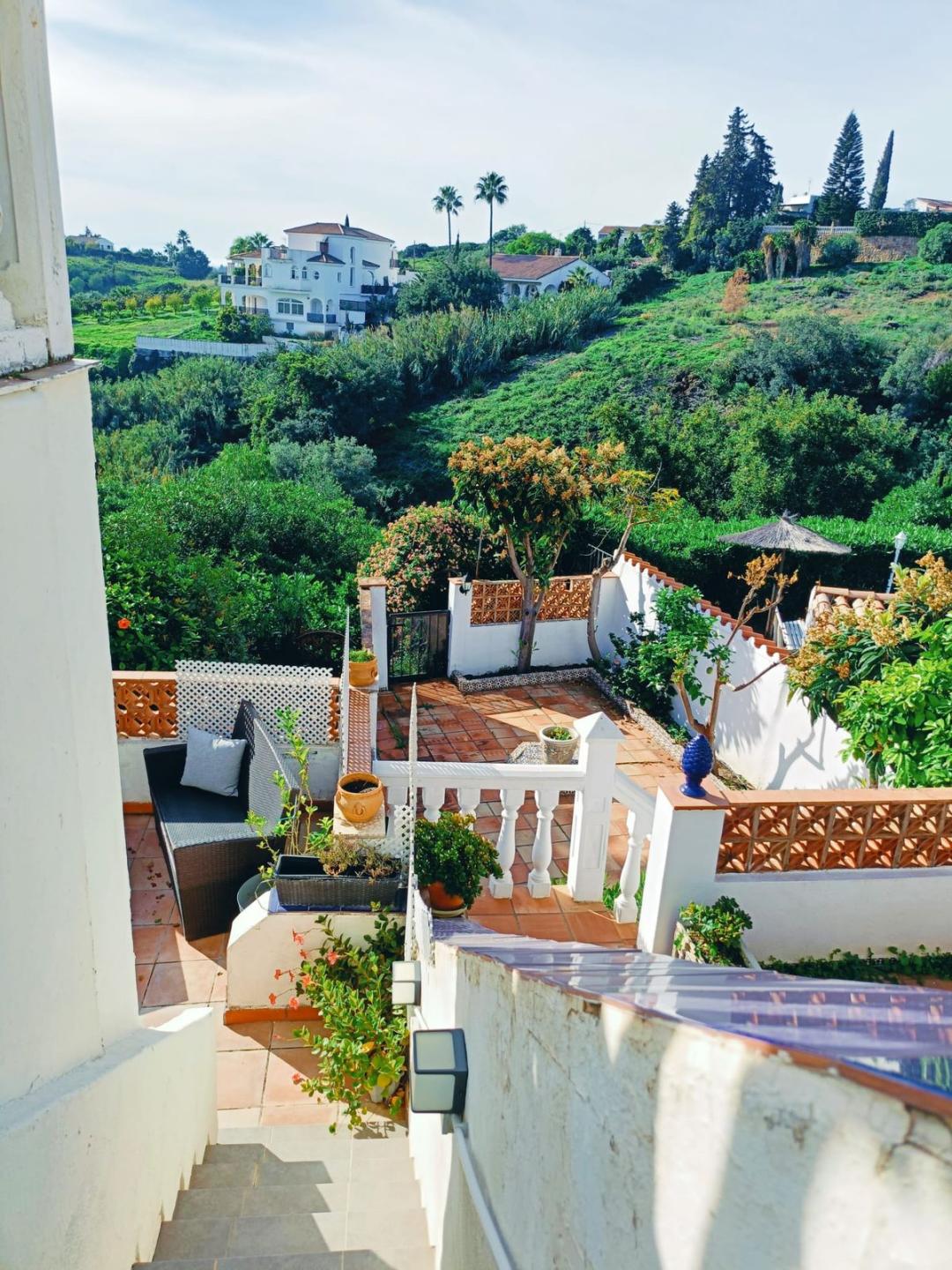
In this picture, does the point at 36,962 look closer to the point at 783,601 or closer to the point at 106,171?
the point at 106,171

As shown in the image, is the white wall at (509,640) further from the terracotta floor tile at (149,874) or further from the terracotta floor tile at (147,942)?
the terracotta floor tile at (147,942)

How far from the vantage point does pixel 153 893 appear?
5.56m

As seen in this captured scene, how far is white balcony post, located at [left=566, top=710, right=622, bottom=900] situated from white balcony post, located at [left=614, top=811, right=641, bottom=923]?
176 mm

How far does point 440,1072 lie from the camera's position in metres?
2.48

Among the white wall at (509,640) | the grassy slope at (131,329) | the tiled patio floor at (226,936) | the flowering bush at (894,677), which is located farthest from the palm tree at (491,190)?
the flowering bush at (894,677)

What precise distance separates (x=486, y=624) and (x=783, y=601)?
5.27m

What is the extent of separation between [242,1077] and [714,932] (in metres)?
2.52

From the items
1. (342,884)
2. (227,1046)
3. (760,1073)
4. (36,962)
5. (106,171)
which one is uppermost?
(106,171)

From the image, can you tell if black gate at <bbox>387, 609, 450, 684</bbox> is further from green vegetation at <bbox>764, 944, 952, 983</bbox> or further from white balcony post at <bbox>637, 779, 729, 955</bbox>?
green vegetation at <bbox>764, 944, 952, 983</bbox>

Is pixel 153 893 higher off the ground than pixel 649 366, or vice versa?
pixel 649 366

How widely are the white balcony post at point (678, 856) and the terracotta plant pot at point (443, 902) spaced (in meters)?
1.05

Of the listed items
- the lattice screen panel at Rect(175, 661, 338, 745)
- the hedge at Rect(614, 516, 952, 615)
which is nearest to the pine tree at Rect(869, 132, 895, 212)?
the hedge at Rect(614, 516, 952, 615)

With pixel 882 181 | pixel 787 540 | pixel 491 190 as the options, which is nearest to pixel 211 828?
pixel 787 540

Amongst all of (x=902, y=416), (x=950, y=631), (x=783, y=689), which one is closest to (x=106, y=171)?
(x=950, y=631)
